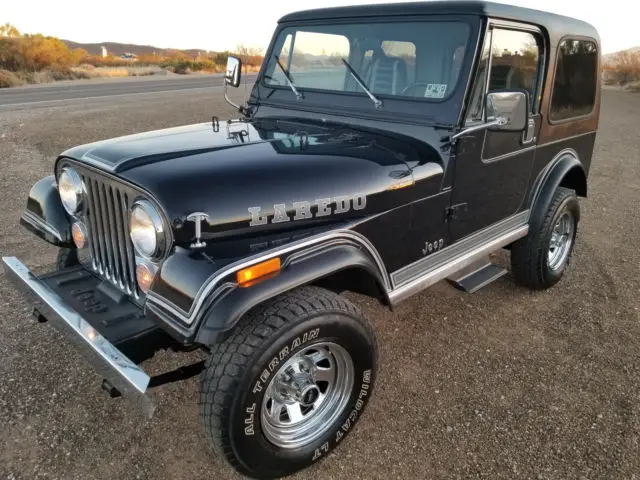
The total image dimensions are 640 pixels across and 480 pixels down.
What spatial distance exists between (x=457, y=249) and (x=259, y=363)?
163cm

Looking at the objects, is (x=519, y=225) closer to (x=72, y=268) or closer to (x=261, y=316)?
(x=261, y=316)

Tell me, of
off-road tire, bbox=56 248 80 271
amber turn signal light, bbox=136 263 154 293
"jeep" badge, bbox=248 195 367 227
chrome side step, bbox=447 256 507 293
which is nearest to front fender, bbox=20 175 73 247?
off-road tire, bbox=56 248 80 271

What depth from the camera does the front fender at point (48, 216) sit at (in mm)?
2807

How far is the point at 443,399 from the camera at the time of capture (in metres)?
2.90

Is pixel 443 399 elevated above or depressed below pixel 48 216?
below

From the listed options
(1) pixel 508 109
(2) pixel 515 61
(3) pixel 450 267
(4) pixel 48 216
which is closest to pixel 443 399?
(3) pixel 450 267

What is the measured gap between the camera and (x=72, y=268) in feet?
9.11

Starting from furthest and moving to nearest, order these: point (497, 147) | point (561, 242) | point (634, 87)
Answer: point (634, 87), point (561, 242), point (497, 147)

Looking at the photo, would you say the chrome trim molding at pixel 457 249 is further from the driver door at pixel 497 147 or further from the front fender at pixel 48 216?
the front fender at pixel 48 216

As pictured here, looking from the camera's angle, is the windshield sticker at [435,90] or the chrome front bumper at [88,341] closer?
the chrome front bumper at [88,341]

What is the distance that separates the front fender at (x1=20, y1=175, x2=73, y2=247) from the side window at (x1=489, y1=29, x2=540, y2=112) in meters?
2.59

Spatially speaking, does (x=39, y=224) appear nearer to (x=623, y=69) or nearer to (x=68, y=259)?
(x=68, y=259)

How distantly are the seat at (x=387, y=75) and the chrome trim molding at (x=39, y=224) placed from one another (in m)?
2.03

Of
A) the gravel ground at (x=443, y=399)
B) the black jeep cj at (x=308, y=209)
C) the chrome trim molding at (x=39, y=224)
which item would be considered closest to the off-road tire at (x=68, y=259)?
the black jeep cj at (x=308, y=209)
